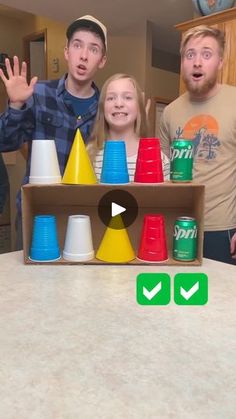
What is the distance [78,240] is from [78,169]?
178 millimetres

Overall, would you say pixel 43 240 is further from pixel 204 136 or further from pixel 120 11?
pixel 120 11

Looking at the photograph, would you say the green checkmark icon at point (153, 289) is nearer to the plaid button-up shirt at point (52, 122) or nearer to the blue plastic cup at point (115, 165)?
the blue plastic cup at point (115, 165)

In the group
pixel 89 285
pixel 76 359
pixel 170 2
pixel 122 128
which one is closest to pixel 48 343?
pixel 76 359

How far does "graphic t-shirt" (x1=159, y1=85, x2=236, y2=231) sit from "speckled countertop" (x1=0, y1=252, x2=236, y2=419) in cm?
64

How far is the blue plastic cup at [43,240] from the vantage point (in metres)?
0.94

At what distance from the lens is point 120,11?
326cm

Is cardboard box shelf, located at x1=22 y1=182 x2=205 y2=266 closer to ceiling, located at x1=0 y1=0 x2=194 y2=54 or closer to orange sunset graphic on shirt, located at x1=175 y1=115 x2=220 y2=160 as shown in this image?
orange sunset graphic on shirt, located at x1=175 y1=115 x2=220 y2=160

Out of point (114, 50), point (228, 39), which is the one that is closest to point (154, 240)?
point (228, 39)

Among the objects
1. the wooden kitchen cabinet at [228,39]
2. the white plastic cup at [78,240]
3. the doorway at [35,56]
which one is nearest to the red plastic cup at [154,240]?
the white plastic cup at [78,240]

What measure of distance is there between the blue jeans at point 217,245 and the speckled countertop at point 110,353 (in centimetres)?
57

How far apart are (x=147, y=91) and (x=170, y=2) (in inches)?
44.1

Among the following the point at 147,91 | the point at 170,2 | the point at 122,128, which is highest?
the point at 170,2

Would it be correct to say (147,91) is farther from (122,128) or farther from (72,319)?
(72,319)

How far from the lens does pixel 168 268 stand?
92 centimetres
